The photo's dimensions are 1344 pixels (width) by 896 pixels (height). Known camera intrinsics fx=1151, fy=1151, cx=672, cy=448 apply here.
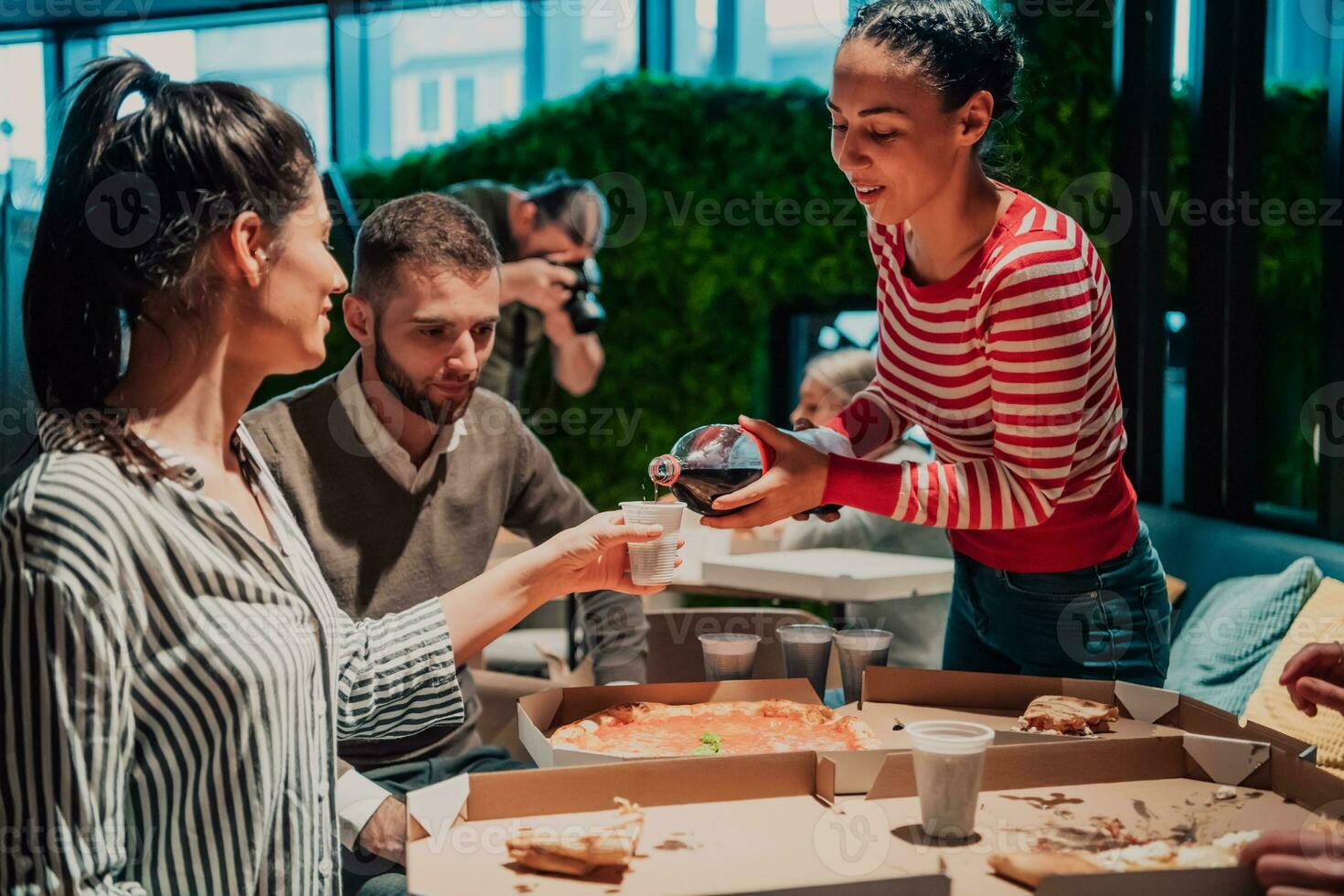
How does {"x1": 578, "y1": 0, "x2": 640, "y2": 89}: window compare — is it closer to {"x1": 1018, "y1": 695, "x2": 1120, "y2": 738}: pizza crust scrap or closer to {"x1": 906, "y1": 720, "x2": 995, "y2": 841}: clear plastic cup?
{"x1": 1018, "y1": 695, "x2": 1120, "y2": 738}: pizza crust scrap

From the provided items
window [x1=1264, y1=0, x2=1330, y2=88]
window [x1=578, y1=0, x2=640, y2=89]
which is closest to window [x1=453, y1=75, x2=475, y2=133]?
window [x1=578, y1=0, x2=640, y2=89]

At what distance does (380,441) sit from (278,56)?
5789 mm

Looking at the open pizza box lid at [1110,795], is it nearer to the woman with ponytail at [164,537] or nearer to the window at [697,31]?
the woman with ponytail at [164,537]

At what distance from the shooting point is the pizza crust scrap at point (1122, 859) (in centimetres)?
101

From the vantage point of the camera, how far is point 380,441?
2195 millimetres

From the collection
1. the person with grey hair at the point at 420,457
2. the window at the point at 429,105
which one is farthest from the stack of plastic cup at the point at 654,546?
the window at the point at 429,105

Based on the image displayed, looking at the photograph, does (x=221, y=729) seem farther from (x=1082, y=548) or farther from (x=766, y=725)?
(x=1082, y=548)

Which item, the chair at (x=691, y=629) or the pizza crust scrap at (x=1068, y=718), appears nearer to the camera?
the pizza crust scrap at (x=1068, y=718)

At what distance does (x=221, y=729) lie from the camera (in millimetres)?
1126

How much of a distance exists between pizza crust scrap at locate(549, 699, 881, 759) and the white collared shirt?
0.85 meters

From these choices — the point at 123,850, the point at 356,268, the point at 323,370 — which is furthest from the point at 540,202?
the point at 123,850

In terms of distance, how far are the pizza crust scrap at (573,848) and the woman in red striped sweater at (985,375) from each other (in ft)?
1.71

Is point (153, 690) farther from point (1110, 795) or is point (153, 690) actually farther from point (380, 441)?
point (380, 441)

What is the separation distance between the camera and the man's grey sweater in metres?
2.09
